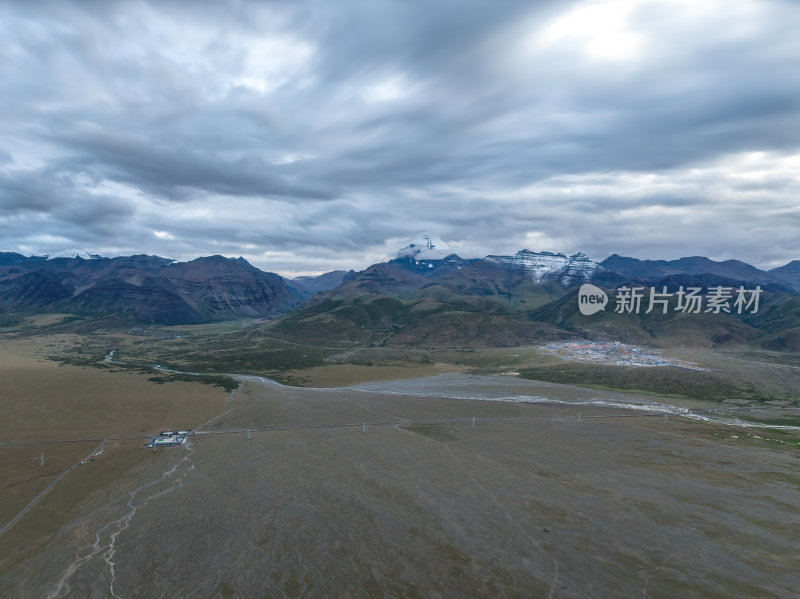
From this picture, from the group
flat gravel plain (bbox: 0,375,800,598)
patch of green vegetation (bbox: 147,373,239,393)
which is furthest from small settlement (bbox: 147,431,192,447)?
patch of green vegetation (bbox: 147,373,239,393)

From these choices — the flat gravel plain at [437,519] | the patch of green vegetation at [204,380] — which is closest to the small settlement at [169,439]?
the flat gravel plain at [437,519]

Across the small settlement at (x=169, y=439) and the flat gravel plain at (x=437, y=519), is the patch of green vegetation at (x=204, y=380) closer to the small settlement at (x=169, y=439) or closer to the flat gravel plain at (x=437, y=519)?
the small settlement at (x=169, y=439)

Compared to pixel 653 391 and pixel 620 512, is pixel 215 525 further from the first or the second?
pixel 653 391

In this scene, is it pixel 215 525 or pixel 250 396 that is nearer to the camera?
pixel 215 525

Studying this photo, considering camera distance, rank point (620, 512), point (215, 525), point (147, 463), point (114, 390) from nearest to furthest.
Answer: point (215, 525)
point (620, 512)
point (147, 463)
point (114, 390)

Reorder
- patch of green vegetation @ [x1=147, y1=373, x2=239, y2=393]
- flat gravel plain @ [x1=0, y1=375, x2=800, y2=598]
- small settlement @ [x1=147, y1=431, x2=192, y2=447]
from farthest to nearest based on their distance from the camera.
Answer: patch of green vegetation @ [x1=147, y1=373, x2=239, y2=393], small settlement @ [x1=147, y1=431, x2=192, y2=447], flat gravel plain @ [x1=0, y1=375, x2=800, y2=598]

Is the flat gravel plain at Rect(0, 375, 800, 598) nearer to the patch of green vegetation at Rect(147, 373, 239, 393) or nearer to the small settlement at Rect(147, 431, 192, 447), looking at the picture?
the small settlement at Rect(147, 431, 192, 447)

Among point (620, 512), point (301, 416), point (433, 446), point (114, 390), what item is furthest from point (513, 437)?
point (114, 390)

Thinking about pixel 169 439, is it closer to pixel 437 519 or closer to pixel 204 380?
pixel 437 519

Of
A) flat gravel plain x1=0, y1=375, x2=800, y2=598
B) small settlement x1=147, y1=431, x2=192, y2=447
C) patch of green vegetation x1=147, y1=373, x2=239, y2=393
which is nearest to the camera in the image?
flat gravel plain x1=0, y1=375, x2=800, y2=598

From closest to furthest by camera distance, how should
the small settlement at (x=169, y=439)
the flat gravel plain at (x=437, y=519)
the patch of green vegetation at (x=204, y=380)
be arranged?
the flat gravel plain at (x=437, y=519) → the small settlement at (x=169, y=439) → the patch of green vegetation at (x=204, y=380)

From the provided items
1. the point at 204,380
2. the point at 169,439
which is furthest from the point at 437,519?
the point at 204,380
